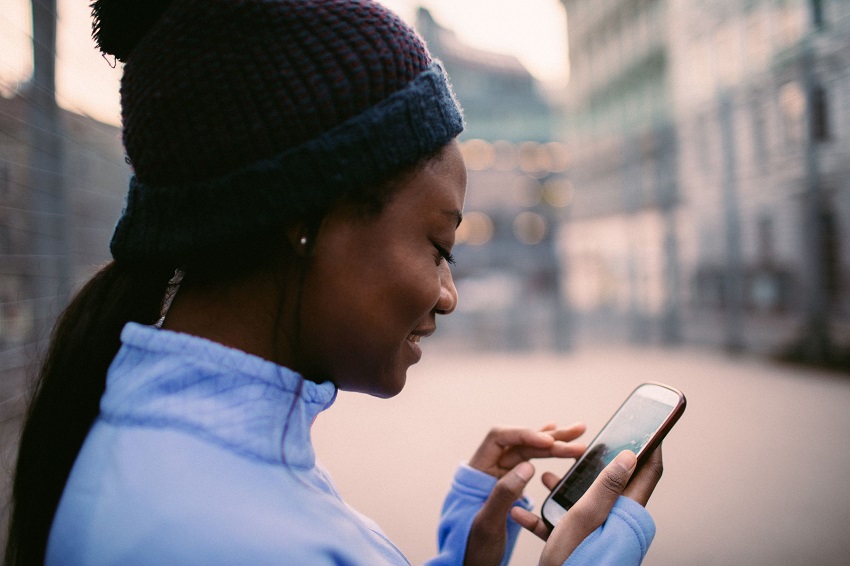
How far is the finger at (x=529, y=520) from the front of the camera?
47.7 inches

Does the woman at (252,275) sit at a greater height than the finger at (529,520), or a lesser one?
greater

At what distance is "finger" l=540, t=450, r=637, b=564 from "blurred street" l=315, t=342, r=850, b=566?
2.09 m

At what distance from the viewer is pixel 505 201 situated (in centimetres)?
2316

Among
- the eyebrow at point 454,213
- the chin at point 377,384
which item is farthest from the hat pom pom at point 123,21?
the chin at point 377,384

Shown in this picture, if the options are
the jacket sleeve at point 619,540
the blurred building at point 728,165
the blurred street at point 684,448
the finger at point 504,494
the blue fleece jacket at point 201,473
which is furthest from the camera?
the blurred building at point 728,165

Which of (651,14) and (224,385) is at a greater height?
(651,14)

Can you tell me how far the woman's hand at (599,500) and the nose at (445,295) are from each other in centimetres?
41

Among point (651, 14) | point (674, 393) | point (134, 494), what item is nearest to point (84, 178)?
point (134, 494)

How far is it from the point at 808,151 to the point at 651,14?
681cm

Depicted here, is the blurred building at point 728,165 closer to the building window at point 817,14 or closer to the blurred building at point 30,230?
the building window at point 817,14

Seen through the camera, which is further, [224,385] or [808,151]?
[808,151]

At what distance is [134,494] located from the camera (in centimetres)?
62

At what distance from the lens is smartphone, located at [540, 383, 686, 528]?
120 centimetres

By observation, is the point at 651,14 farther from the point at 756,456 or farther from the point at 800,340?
the point at 756,456
